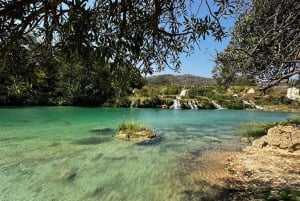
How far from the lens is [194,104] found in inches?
1791

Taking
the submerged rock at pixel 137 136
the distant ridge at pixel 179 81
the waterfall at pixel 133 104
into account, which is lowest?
the submerged rock at pixel 137 136

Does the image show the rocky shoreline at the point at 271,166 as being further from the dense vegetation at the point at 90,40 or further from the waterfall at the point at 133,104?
the waterfall at the point at 133,104

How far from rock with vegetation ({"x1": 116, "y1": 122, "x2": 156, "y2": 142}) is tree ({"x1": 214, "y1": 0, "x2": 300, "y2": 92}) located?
8.46 m

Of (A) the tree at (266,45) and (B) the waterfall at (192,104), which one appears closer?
(A) the tree at (266,45)

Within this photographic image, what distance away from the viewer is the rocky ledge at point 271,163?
754 cm

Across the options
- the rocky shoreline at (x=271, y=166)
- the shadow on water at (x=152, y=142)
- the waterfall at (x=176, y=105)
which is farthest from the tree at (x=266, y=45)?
the waterfall at (x=176, y=105)

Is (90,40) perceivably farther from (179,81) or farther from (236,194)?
(179,81)

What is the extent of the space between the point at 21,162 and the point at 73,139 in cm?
486

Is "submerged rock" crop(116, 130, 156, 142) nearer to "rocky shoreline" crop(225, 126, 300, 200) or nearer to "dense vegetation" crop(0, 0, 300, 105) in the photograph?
"rocky shoreline" crop(225, 126, 300, 200)

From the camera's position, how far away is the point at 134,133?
15.4m

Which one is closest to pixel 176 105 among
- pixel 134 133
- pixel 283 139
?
pixel 134 133

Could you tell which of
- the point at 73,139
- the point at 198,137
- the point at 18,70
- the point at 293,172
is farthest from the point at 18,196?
the point at 198,137

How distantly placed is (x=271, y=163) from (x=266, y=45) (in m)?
6.28

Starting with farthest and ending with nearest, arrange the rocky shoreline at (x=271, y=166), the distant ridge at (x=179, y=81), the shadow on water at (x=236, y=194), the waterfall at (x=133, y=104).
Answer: the distant ridge at (x=179, y=81) < the waterfall at (x=133, y=104) < the rocky shoreline at (x=271, y=166) < the shadow on water at (x=236, y=194)
